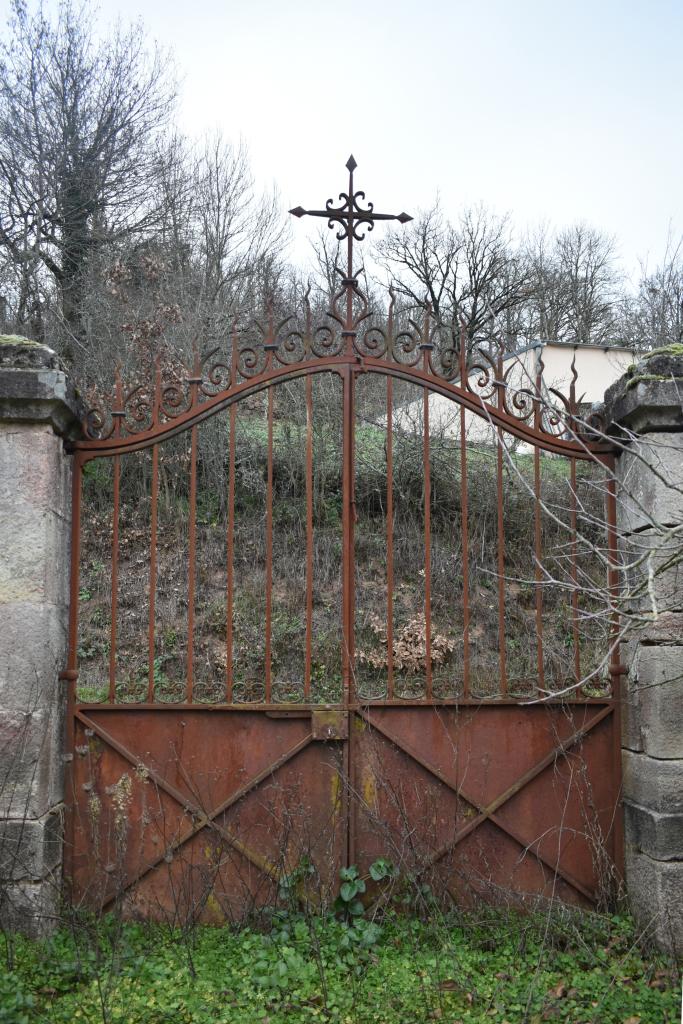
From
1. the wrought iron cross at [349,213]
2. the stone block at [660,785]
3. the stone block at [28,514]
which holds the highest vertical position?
the wrought iron cross at [349,213]

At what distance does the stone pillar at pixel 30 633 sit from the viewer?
3.81 metres

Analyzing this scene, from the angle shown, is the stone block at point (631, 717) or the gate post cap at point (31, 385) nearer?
the gate post cap at point (31, 385)

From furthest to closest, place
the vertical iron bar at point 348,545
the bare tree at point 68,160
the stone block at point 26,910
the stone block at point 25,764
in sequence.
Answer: the bare tree at point 68,160
the vertical iron bar at point 348,545
the stone block at point 25,764
the stone block at point 26,910

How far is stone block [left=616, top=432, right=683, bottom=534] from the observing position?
159 inches

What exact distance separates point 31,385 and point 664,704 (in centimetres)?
338

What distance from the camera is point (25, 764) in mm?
3857

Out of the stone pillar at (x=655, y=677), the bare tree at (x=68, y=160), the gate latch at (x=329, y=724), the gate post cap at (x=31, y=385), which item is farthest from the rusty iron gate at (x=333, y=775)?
the bare tree at (x=68, y=160)

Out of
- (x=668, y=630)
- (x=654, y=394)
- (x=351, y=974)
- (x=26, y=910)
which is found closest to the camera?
(x=351, y=974)

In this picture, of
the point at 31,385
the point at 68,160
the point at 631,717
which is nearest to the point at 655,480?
the point at 631,717

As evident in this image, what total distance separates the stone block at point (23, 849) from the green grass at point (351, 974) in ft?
0.97

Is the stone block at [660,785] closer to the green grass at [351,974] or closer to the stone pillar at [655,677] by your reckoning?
the stone pillar at [655,677]

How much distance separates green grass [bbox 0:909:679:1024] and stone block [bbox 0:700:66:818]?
586mm

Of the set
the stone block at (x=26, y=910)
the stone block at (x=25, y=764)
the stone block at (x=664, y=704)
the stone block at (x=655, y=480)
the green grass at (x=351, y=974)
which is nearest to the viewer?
the green grass at (x=351, y=974)

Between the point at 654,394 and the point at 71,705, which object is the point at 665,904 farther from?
the point at 71,705
